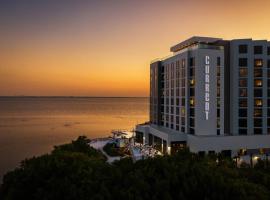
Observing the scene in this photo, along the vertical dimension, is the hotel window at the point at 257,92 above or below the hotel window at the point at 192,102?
above

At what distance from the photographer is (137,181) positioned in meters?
19.0

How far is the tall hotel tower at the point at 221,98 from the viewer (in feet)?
180

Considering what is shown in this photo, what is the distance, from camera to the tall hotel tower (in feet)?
180

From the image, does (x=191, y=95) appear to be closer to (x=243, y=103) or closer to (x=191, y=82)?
(x=191, y=82)

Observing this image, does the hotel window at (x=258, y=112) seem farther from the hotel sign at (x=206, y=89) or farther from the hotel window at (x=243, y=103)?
the hotel sign at (x=206, y=89)

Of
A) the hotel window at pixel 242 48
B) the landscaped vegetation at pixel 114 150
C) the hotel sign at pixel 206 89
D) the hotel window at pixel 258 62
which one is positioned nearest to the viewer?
the hotel sign at pixel 206 89

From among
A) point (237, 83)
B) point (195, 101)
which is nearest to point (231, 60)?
point (237, 83)

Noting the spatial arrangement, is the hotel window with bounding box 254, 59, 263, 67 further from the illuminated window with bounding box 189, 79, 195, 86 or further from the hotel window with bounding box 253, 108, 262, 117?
the illuminated window with bounding box 189, 79, 195, 86

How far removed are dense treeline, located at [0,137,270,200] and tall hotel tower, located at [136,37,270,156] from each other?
28.2 m

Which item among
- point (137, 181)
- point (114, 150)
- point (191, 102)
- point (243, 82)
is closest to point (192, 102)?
point (191, 102)

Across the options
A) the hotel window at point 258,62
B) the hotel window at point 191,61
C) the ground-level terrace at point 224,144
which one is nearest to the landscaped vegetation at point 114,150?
the ground-level terrace at point 224,144

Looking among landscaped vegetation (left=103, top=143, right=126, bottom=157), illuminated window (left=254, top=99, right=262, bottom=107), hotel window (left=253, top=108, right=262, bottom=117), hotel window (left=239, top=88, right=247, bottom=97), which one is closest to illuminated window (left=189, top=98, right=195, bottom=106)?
hotel window (left=239, top=88, right=247, bottom=97)

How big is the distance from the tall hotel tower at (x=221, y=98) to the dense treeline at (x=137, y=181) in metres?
28.2

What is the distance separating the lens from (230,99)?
58.4 m
